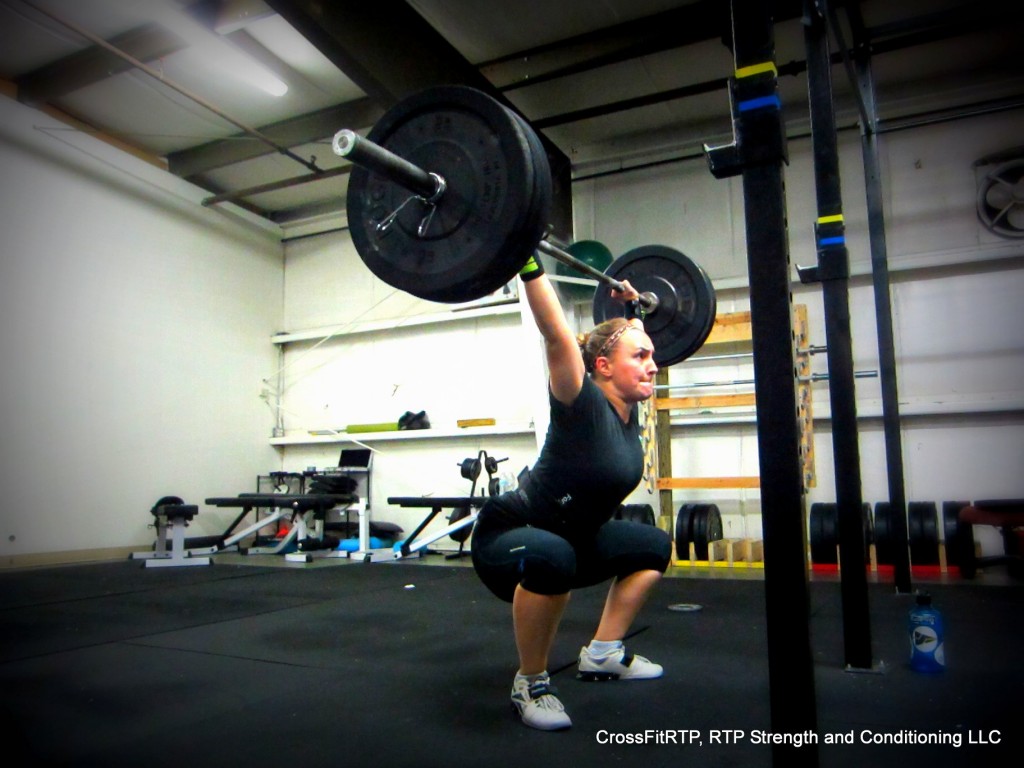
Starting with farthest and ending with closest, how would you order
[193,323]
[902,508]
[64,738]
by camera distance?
[193,323] < [902,508] < [64,738]

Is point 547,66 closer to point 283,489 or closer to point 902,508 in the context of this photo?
point 902,508

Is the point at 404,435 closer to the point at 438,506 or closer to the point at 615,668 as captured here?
the point at 438,506

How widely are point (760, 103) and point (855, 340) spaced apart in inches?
175

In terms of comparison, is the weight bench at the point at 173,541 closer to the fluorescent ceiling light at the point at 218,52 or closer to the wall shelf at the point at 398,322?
the wall shelf at the point at 398,322

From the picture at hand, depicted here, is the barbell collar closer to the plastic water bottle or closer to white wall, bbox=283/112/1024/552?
the plastic water bottle

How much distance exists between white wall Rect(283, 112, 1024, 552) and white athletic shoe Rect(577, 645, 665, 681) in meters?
3.52

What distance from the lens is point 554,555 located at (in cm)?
160

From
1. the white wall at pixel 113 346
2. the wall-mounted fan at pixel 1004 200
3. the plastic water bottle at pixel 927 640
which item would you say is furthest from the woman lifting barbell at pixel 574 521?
the white wall at pixel 113 346

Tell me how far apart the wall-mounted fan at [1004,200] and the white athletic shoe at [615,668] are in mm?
4435

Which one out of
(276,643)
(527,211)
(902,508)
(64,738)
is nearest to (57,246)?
Result: (276,643)

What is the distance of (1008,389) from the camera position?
4.68 metres

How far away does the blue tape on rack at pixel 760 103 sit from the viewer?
45.6 inches

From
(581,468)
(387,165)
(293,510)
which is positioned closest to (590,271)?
(581,468)

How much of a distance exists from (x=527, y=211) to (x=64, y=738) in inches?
57.3
